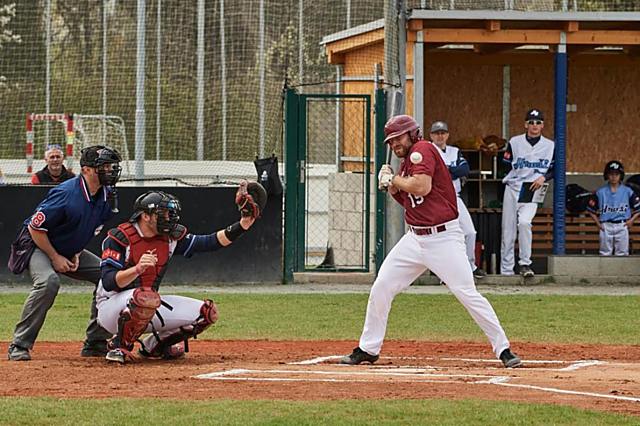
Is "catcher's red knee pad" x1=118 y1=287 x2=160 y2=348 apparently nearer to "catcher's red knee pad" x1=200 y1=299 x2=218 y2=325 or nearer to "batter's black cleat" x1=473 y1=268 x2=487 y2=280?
"catcher's red knee pad" x1=200 y1=299 x2=218 y2=325

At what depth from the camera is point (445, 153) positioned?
15.7 meters

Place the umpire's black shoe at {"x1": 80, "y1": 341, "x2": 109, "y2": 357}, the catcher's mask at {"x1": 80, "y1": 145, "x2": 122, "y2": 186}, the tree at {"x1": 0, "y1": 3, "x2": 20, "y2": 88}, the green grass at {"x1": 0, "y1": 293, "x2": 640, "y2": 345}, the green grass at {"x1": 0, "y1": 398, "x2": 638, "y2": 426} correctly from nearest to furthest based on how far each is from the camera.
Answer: the green grass at {"x1": 0, "y1": 398, "x2": 638, "y2": 426}, the catcher's mask at {"x1": 80, "y1": 145, "x2": 122, "y2": 186}, the umpire's black shoe at {"x1": 80, "y1": 341, "x2": 109, "y2": 357}, the green grass at {"x1": 0, "y1": 293, "x2": 640, "y2": 345}, the tree at {"x1": 0, "y1": 3, "x2": 20, "y2": 88}

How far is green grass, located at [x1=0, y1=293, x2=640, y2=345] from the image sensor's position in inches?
463

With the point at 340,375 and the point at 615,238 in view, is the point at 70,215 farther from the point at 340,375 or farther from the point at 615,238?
the point at 615,238

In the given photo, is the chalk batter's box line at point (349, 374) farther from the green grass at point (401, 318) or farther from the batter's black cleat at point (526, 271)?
the batter's black cleat at point (526, 271)

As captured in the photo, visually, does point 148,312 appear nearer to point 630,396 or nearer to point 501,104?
point 630,396

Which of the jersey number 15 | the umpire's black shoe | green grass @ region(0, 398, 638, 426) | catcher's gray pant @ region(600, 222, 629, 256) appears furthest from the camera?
catcher's gray pant @ region(600, 222, 629, 256)

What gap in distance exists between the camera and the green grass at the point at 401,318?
11.8 meters

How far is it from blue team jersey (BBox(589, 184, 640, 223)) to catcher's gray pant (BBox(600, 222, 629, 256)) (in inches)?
3.1

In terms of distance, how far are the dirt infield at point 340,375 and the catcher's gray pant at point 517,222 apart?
18.1 feet

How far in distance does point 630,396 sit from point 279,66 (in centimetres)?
1110

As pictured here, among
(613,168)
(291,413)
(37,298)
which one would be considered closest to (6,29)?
(613,168)

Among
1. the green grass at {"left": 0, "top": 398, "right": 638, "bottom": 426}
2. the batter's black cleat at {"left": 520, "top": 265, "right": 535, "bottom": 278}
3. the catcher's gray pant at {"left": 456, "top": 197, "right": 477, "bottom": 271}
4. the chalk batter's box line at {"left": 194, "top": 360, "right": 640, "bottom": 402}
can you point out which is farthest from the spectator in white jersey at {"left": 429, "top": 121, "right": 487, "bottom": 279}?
the green grass at {"left": 0, "top": 398, "right": 638, "bottom": 426}

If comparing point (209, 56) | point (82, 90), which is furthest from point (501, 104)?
point (82, 90)
